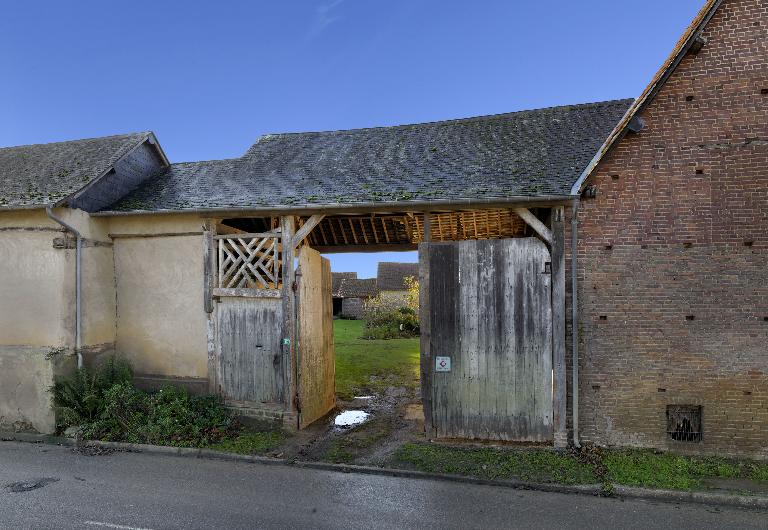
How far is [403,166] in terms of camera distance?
974cm

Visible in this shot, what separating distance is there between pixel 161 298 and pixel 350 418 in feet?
15.3

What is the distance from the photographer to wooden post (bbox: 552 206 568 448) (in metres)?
7.61

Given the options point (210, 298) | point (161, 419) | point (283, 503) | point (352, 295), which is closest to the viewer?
point (283, 503)

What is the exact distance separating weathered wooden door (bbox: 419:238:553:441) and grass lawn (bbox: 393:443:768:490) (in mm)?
553

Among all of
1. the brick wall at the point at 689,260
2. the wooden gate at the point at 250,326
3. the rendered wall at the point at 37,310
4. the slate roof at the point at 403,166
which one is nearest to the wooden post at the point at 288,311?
the wooden gate at the point at 250,326

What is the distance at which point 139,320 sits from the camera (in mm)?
9477

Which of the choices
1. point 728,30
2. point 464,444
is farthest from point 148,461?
point 728,30

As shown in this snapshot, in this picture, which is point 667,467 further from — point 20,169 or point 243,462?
point 20,169

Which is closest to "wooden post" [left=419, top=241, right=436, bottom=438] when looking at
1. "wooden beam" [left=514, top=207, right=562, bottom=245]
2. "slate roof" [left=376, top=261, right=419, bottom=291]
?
"wooden beam" [left=514, top=207, right=562, bottom=245]

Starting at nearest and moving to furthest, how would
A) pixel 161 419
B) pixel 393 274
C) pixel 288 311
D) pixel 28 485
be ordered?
pixel 28 485, pixel 161 419, pixel 288 311, pixel 393 274

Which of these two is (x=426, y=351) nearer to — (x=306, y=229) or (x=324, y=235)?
(x=306, y=229)

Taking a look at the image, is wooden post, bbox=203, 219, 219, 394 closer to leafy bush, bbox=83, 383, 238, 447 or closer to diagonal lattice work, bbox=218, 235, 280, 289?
diagonal lattice work, bbox=218, 235, 280, 289

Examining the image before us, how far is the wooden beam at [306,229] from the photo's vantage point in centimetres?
855

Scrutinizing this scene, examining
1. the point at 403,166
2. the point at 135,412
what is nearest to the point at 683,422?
the point at 403,166
